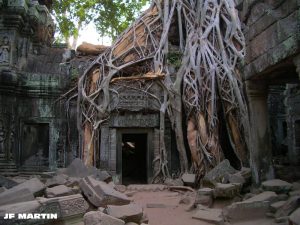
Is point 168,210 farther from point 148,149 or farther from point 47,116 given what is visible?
point 47,116

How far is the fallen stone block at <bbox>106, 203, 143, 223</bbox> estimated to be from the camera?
3855mm

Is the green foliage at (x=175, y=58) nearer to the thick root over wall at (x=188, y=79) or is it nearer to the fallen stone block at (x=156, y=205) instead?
the thick root over wall at (x=188, y=79)

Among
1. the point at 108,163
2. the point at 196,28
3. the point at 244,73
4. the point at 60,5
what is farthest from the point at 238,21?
the point at 60,5

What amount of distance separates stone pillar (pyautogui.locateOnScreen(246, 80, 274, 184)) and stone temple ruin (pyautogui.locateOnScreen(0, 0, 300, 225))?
1 cm

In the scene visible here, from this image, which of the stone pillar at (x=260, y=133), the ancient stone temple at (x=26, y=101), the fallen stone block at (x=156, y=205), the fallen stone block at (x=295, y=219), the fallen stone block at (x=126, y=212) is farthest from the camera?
the ancient stone temple at (x=26, y=101)

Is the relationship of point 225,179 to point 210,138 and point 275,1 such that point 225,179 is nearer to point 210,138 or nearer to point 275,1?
point 210,138

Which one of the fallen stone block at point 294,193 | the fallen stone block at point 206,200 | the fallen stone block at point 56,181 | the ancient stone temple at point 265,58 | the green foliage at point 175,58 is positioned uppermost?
the green foliage at point 175,58

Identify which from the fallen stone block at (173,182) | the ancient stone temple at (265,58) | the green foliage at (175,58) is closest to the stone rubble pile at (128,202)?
the ancient stone temple at (265,58)

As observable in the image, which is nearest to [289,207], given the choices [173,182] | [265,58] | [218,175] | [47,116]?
[265,58]

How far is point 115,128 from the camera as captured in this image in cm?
834

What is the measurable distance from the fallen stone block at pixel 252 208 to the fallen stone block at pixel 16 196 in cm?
238

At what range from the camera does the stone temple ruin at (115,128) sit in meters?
4.05

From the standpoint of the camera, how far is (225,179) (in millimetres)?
5719

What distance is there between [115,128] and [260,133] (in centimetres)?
423
